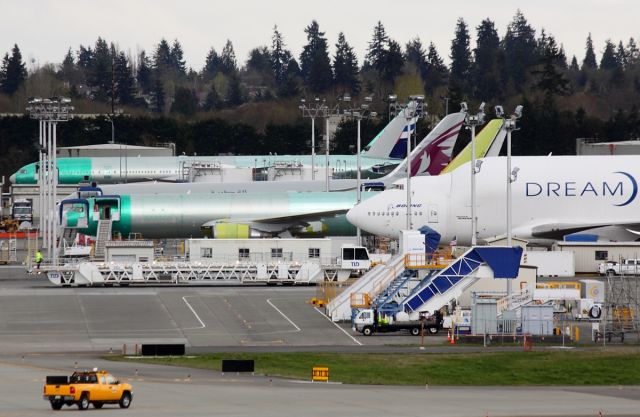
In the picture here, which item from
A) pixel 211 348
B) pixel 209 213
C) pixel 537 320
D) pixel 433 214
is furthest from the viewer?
pixel 209 213

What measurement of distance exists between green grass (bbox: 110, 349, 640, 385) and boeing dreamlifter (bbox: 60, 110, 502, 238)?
4212 centimetres

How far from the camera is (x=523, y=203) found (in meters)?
84.0

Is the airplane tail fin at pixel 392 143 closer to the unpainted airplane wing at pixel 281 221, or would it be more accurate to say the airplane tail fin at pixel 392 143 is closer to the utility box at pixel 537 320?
the unpainted airplane wing at pixel 281 221

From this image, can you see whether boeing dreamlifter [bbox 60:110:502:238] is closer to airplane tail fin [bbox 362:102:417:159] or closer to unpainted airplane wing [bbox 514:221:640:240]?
unpainted airplane wing [bbox 514:221:640:240]

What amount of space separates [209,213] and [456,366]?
157 ft

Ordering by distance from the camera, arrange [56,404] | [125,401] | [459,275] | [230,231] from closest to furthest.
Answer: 1. [56,404]
2. [125,401]
3. [459,275]
4. [230,231]

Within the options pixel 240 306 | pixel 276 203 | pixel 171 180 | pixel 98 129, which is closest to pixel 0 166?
pixel 98 129

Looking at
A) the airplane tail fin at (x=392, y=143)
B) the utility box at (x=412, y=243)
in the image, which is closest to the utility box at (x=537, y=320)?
the utility box at (x=412, y=243)

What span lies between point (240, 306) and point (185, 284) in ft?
37.1

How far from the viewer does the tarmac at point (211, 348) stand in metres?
40.4

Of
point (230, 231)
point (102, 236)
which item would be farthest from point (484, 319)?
point (102, 236)

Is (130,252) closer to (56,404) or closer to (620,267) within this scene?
(620,267)

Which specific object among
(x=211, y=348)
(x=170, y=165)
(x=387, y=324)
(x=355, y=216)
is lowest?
(x=211, y=348)

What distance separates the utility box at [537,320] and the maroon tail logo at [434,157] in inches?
2179
